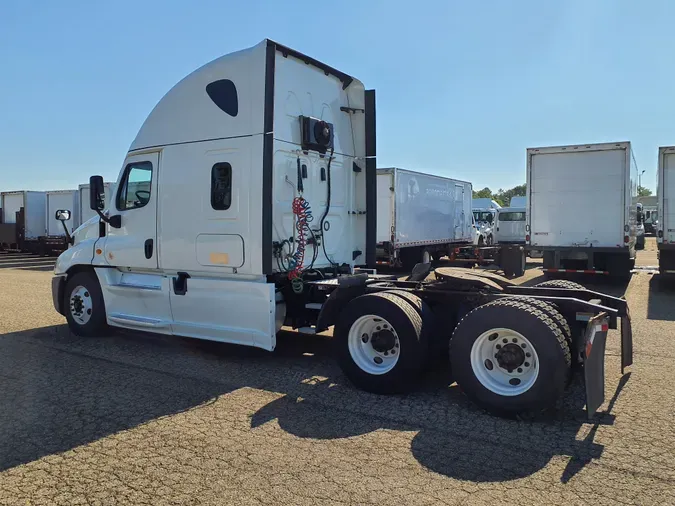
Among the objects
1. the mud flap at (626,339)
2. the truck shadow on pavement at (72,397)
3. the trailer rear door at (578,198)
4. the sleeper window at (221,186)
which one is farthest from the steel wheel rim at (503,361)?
the trailer rear door at (578,198)

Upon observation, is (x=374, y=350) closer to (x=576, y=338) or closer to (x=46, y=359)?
(x=576, y=338)

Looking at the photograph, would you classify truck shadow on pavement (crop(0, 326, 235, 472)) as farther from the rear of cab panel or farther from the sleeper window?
the sleeper window

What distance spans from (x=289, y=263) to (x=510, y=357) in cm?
296

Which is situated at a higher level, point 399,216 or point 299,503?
point 399,216

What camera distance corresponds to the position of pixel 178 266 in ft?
23.5

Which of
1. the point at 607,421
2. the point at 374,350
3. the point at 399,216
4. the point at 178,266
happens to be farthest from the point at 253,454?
the point at 399,216

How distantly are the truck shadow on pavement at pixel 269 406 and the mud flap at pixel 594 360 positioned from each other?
223mm

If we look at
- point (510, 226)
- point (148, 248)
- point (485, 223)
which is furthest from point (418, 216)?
point (148, 248)

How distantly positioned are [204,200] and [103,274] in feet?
7.21

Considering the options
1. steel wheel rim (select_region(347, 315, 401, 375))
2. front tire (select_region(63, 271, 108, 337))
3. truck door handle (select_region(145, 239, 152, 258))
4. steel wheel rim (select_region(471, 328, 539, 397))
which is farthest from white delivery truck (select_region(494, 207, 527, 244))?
steel wheel rim (select_region(471, 328, 539, 397))

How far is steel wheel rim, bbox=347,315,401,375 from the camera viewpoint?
5.61 meters

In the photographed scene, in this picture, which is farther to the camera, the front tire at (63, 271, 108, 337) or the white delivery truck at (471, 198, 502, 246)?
the white delivery truck at (471, 198, 502, 246)

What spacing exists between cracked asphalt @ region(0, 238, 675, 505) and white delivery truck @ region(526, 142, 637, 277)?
28.0 ft

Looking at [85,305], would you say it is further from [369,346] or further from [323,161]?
[369,346]
